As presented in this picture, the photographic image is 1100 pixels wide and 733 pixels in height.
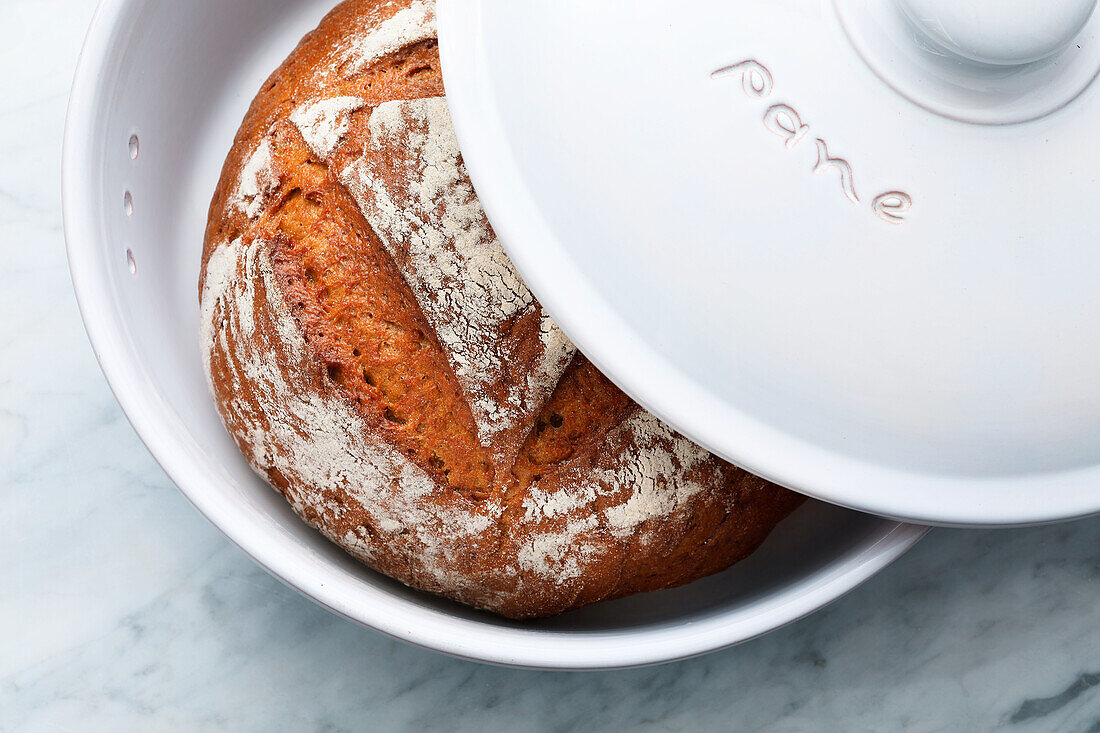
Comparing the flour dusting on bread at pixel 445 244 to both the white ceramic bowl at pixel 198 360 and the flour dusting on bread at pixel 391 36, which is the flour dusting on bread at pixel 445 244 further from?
the white ceramic bowl at pixel 198 360

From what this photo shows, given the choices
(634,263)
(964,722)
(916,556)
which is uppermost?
(634,263)

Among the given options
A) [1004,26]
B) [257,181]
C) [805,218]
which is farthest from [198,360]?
[1004,26]

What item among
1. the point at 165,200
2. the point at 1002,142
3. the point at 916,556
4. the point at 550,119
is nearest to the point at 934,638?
the point at 916,556

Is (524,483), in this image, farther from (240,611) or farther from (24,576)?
(24,576)

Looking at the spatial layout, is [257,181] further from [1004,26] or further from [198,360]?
[1004,26]

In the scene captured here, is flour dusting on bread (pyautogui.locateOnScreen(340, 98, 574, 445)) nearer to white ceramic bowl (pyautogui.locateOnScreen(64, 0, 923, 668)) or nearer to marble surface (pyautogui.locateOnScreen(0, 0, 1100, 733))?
white ceramic bowl (pyautogui.locateOnScreen(64, 0, 923, 668))

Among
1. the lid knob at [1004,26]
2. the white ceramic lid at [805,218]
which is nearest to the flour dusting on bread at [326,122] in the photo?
the white ceramic lid at [805,218]
